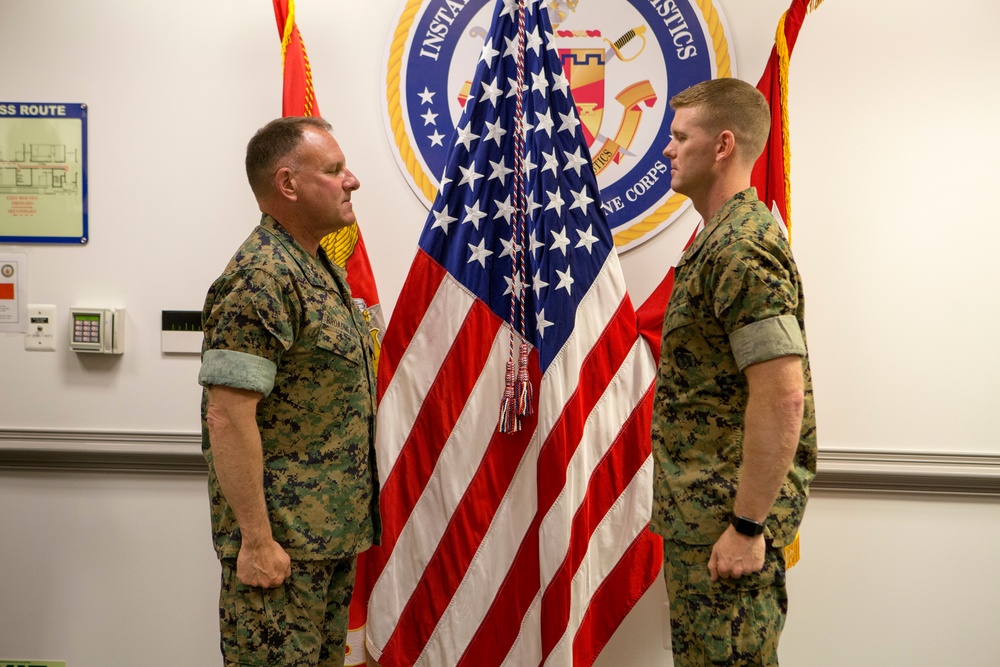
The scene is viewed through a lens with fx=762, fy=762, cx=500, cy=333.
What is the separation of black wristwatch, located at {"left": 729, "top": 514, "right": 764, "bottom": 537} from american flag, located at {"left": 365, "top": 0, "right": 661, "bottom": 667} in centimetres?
62

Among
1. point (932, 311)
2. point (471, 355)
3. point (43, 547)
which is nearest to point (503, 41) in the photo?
point (471, 355)

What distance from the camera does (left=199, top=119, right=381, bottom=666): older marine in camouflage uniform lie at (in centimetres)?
129

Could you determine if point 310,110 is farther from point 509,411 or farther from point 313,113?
point 509,411

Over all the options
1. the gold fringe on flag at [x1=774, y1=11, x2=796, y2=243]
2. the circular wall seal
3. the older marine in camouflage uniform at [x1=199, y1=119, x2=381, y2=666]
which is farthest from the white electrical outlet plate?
the gold fringe on flag at [x1=774, y1=11, x2=796, y2=243]

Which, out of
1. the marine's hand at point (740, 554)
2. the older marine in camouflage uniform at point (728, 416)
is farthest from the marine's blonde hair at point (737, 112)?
the marine's hand at point (740, 554)

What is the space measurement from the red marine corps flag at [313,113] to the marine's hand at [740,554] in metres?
0.97

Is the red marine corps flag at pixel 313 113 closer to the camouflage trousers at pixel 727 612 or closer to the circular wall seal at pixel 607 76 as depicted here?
the circular wall seal at pixel 607 76

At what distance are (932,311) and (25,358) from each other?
249 centimetres

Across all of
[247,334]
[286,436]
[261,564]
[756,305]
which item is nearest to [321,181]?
[247,334]

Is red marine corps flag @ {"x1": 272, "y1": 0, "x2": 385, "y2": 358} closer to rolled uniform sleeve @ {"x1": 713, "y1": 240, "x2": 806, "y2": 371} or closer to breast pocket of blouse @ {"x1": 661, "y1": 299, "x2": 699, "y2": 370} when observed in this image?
breast pocket of blouse @ {"x1": 661, "y1": 299, "x2": 699, "y2": 370}

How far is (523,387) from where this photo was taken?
71.1 inches

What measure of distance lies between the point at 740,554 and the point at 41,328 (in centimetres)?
193

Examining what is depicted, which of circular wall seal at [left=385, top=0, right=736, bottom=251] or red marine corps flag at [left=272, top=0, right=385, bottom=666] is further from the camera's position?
circular wall seal at [left=385, top=0, right=736, bottom=251]

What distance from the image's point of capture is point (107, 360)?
2.13m
